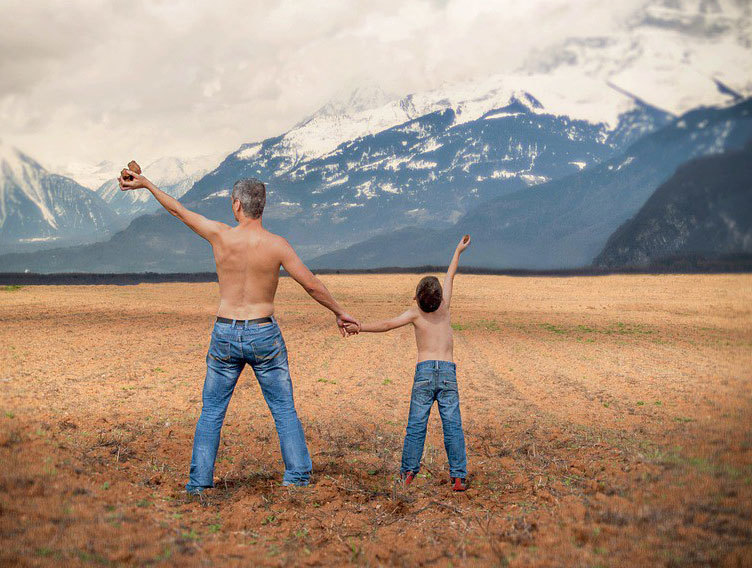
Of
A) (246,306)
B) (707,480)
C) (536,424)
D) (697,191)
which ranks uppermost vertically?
(697,191)

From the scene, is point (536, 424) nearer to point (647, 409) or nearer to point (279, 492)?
point (647, 409)

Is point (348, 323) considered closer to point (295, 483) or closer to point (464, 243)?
point (464, 243)

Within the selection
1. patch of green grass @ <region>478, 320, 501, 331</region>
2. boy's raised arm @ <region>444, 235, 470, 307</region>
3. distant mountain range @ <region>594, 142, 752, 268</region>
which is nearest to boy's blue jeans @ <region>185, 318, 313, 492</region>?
boy's raised arm @ <region>444, 235, 470, 307</region>

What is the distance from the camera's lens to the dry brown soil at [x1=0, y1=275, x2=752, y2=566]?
3.61 metres

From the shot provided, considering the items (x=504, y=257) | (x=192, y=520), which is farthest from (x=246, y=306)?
(x=504, y=257)

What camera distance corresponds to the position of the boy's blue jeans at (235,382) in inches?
183

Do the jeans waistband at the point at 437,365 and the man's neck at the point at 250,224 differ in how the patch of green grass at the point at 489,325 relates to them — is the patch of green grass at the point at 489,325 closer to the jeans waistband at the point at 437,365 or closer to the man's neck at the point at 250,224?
the jeans waistband at the point at 437,365

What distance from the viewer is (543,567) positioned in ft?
11.0

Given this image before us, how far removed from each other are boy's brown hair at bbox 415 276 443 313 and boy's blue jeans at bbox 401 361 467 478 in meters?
0.45

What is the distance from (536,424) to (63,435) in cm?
528

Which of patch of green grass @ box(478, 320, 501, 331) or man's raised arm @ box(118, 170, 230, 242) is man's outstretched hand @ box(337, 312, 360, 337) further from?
patch of green grass @ box(478, 320, 501, 331)

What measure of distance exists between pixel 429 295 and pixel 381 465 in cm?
202

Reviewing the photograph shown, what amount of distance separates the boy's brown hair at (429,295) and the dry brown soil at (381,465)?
1492 millimetres

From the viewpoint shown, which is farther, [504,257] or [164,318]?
[164,318]
